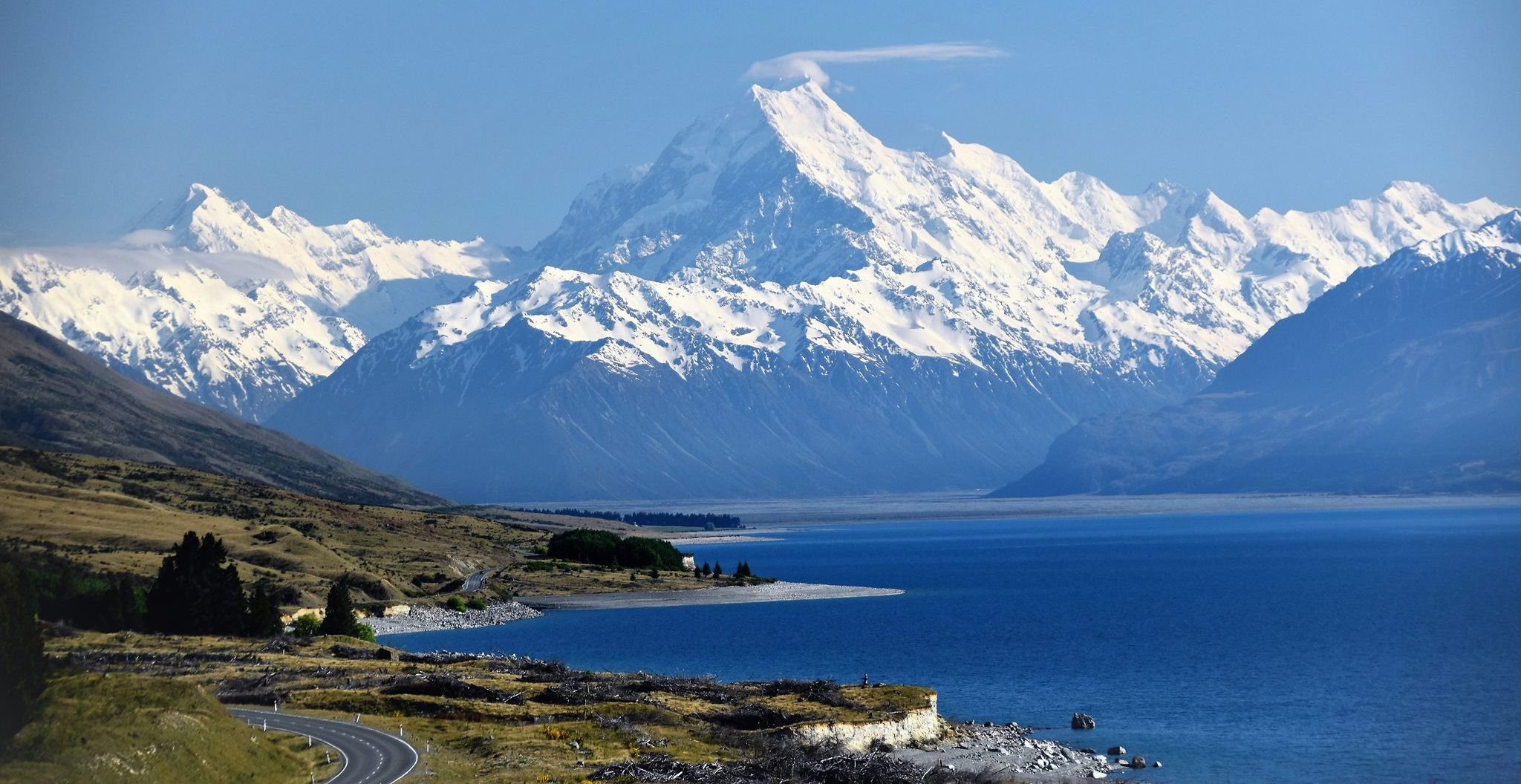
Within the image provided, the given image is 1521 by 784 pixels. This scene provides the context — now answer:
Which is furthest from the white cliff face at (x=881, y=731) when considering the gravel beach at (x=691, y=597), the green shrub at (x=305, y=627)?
the gravel beach at (x=691, y=597)

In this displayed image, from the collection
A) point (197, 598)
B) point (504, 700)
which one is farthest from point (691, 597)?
point (504, 700)

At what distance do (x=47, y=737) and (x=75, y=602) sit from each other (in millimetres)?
60412

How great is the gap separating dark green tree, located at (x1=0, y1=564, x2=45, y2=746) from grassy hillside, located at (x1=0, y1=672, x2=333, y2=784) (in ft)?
1.62

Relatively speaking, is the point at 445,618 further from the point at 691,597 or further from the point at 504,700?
the point at 504,700

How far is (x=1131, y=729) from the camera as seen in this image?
87562 millimetres

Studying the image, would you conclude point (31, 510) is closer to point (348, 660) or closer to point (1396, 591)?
point (348, 660)

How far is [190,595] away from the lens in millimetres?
103688

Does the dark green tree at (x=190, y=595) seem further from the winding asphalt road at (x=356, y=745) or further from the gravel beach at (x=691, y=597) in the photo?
the gravel beach at (x=691, y=597)

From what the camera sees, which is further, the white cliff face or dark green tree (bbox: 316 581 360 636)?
dark green tree (bbox: 316 581 360 636)

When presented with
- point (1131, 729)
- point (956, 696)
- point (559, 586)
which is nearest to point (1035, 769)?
point (1131, 729)

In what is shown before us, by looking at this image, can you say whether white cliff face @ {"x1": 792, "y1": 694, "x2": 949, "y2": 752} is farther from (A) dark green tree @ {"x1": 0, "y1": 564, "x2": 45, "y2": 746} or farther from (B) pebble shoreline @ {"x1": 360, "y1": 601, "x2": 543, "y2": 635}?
(B) pebble shoreline @ {"x1": 360, "y1": 601, "x2": 543, "y2": 635}

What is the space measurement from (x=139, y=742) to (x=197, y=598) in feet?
189

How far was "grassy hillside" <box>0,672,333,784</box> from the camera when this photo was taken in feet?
150

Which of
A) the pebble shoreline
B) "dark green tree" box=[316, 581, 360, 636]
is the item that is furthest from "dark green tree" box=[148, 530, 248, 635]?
the pebble shoreline
